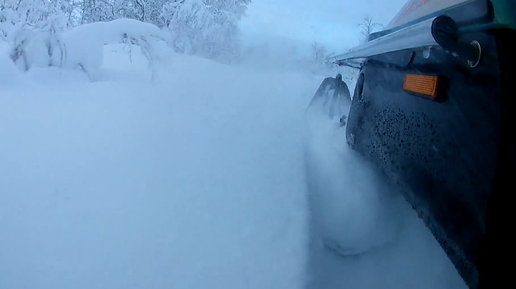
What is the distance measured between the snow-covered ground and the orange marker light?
84cm

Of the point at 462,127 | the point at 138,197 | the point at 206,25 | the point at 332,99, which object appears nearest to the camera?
the point at 462,127

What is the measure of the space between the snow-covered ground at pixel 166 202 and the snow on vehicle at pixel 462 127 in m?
0.65

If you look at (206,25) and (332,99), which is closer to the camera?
(332,99)

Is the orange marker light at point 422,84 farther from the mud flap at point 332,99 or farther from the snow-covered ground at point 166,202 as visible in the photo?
the mud flap at point 332,99

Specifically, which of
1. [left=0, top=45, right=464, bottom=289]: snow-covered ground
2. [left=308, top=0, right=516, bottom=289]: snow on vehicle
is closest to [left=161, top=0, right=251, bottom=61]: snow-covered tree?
Answer: [left=0, top=45, right=464, bottom=289]: snow-covered ground

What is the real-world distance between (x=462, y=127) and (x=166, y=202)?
1.22 m

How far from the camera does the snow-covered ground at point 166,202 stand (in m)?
1.28

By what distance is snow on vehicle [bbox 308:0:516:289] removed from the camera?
889 mm

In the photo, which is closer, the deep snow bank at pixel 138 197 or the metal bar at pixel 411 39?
the metal bar at pixel 411 39

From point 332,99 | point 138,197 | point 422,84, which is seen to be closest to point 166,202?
point 138,197

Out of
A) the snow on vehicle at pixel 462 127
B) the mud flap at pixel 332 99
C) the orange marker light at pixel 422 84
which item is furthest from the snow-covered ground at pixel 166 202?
the mud flap at pixel 332 99

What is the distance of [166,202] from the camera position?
1618 mm

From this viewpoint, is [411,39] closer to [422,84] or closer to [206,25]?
[422,84]

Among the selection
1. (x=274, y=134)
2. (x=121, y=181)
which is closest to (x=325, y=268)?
(x=121, y=181)
